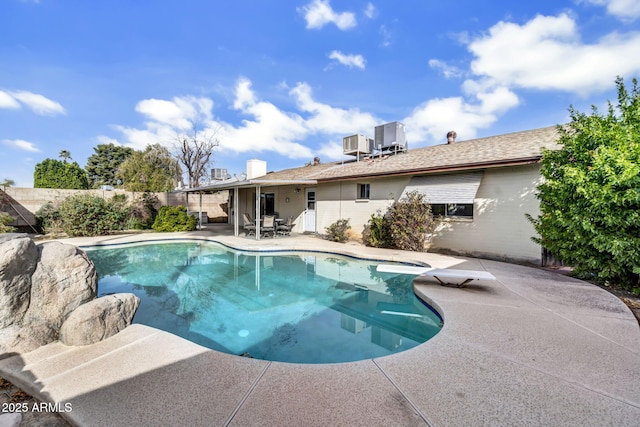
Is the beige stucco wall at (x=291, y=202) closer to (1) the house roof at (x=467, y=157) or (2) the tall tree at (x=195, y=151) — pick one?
(1) the house roof at (x=467, y=157)

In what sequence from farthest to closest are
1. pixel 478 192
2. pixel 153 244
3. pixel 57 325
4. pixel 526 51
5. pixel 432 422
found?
pixel 153 244
pixel 526 51
pixel 478 192
pixel 57 325
pixel 432 422

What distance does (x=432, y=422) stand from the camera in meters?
2.46

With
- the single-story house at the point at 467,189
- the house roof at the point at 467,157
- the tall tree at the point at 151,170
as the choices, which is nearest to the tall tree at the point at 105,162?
the tall tree at the point at 151,170

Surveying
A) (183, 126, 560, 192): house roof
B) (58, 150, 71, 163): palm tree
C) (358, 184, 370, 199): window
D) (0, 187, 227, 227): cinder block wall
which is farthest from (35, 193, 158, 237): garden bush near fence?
→ (58, 150, 71, 163): palm tree

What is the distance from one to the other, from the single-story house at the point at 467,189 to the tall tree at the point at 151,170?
1975 centimetres

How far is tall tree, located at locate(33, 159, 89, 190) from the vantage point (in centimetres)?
3334

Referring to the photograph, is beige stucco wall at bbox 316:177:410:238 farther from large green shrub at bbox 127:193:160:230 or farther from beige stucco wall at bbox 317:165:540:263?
large green shrub at bbox 127:193:160:230

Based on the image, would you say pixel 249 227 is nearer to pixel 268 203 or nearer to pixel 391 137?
pixel 268 203

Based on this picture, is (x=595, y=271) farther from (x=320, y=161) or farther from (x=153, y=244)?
(x=320, y=161)

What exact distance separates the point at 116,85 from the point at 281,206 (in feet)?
40.4

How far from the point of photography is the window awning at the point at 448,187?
10362mm

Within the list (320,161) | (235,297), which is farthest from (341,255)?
(320,161)

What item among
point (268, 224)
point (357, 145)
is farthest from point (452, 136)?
point (268, 224)

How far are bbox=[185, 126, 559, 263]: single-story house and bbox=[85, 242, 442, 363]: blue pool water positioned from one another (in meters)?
3.91
